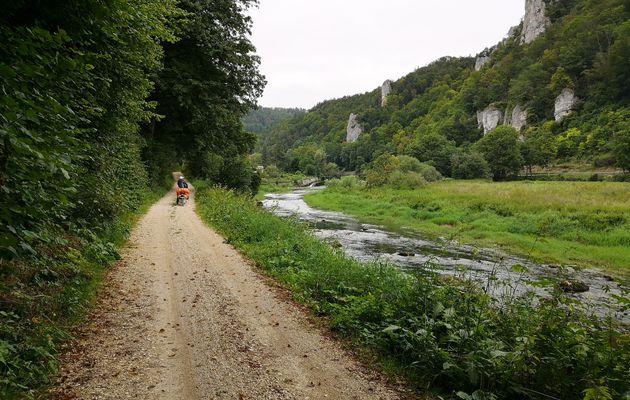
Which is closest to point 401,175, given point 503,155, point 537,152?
point 503,155

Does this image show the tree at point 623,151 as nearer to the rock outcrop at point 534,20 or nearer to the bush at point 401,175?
the bush at point 401,175

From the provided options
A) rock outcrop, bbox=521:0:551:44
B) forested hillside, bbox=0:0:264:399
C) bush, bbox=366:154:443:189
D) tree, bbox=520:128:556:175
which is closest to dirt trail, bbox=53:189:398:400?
forested hillside, bbox=0:0:264:399

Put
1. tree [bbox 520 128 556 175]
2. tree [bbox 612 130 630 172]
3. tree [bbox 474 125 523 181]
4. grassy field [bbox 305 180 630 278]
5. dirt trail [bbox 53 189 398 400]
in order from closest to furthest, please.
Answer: dirt trail [bbox 53 189 398 400] → grassy field [bbox 305 180 630 278] → tree [bbox 612 130 630 172] → tree [bbox 520 128 556 175] → tree [bbox 474 125 523 181]

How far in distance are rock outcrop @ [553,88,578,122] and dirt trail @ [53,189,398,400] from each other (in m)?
112

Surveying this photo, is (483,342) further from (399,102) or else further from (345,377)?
(399,102)

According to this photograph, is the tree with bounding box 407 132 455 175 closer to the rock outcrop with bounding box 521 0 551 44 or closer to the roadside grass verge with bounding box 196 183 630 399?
the rock outcrop with bounding box 521 0 551 44

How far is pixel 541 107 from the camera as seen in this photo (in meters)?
109

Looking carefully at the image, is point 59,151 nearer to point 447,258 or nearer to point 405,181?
point 447,258

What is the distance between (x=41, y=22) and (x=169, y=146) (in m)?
23.8

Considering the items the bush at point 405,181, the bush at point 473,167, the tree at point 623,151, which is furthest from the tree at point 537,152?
the bush at point 405,181

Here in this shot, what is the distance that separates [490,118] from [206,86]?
410 ft

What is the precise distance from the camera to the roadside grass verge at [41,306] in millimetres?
4195

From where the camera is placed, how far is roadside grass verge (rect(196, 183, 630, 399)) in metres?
4.57

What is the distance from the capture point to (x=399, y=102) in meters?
198
